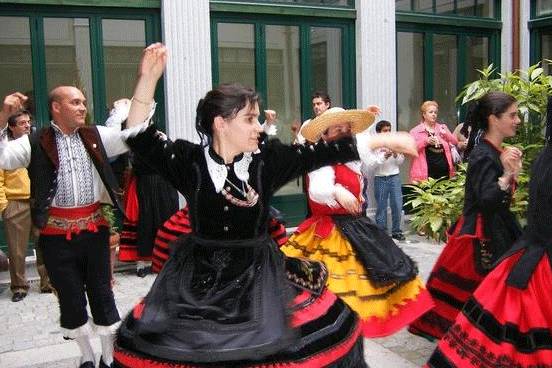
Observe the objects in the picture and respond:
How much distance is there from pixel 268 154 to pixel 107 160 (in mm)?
1370

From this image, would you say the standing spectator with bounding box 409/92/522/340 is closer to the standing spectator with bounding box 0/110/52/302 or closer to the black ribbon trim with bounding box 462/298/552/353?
the black ribbon trim with bounding box 462/298/552/353

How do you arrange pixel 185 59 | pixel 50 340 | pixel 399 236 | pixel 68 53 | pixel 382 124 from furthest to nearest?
pixel 399 236 → pixel 382 124 → pixel 185 59 → pixel 68 53 → pixel 50 340

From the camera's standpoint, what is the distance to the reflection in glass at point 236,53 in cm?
839

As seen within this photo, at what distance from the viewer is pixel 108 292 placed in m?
4.07

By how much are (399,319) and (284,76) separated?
526 centimetres

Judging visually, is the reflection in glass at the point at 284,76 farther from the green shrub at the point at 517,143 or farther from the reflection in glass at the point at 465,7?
the green shrub at the point at 517,143

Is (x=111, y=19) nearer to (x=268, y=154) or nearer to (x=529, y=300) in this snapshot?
(x=268, y=154)

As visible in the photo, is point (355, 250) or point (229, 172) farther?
point (355, 250)

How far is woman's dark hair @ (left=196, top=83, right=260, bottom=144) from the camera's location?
283 cm

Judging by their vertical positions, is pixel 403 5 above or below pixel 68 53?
above

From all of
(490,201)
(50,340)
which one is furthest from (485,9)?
(50,340)

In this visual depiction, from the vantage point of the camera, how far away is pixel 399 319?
4215 mm

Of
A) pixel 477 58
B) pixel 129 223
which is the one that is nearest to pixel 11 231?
pixel 129 223

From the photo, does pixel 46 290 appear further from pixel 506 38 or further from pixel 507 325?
pixel 506 38
